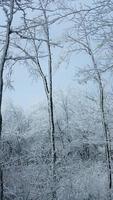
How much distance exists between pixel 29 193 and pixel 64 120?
102 feet

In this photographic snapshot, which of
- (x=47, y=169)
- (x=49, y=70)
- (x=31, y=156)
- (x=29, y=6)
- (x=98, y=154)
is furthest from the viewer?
(x=98, y=154)

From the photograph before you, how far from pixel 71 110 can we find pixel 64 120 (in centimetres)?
156

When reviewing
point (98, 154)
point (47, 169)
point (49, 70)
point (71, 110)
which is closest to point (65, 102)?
point (71, 110)

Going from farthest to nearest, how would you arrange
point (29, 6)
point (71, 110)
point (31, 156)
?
point (71, 110)
point (31, 156)
point (29, 6)

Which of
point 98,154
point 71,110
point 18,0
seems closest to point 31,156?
point 18,0

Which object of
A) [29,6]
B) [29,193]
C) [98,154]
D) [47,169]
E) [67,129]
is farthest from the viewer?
[67,129]

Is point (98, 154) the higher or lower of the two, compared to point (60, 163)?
lower

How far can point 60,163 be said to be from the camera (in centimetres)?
1559

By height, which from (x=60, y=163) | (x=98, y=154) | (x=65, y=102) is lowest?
(x=98, y=154)

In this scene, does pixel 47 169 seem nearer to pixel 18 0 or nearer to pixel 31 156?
pixel 31 156

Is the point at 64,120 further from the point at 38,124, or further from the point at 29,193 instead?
the point at 29,193

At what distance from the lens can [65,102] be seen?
45.4m

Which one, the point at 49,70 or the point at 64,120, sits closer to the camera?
the point at 49,70

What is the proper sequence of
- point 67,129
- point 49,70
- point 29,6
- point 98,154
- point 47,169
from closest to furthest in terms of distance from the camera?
point 29,6 < point 47,169 < point 49,70 < point 98,154 < point 67,129
